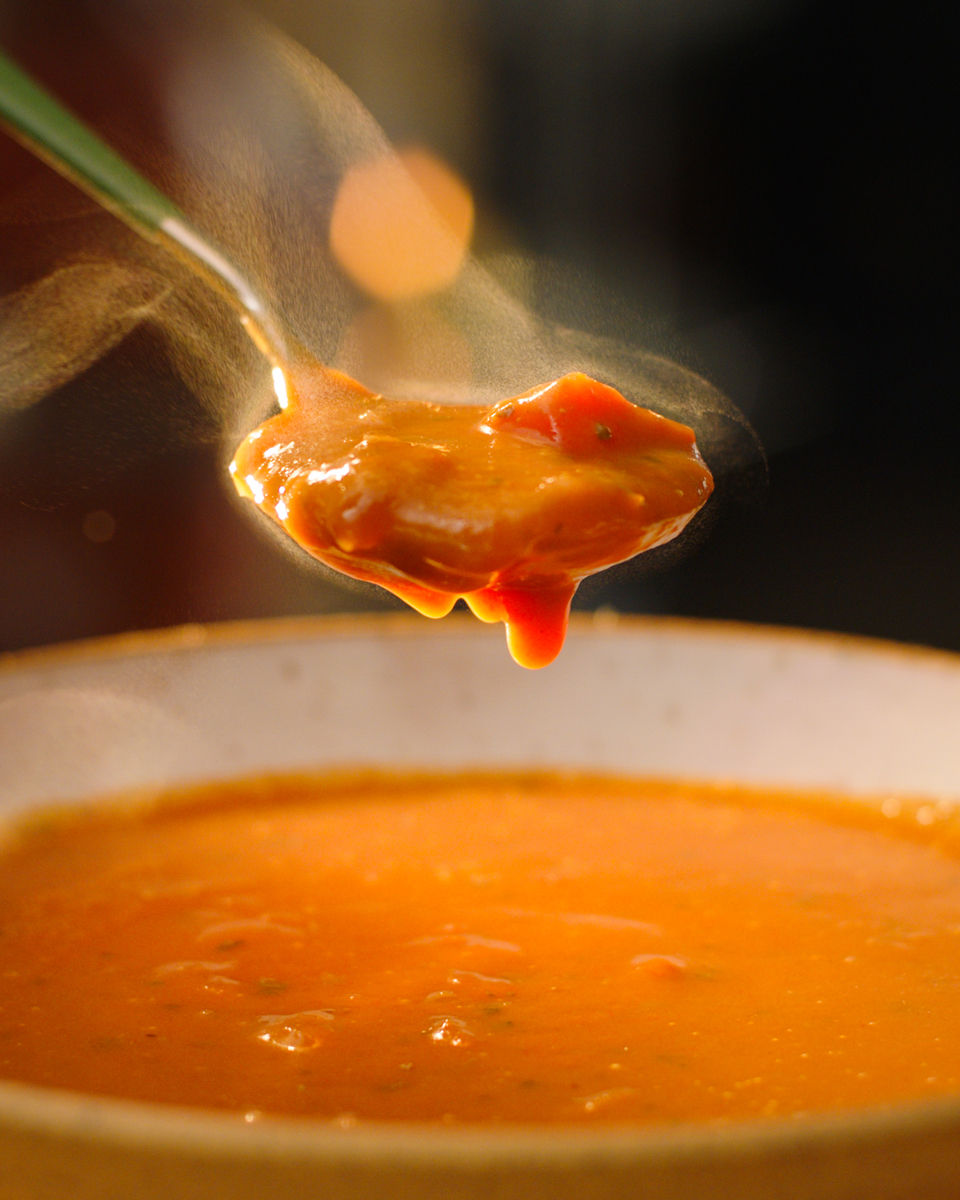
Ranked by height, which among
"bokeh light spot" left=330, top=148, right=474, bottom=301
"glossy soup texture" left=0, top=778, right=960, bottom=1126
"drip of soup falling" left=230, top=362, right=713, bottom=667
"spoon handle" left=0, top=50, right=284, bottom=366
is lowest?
"glossy soup texture" left=0, top=778, right=960, bottom=1126

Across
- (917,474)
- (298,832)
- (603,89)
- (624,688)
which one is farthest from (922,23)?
→ (298,832)

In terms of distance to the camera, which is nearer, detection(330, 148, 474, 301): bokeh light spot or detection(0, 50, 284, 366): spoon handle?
detection(0, 50, 284, 366): spoon handle

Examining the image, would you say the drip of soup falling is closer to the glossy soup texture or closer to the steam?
the steam

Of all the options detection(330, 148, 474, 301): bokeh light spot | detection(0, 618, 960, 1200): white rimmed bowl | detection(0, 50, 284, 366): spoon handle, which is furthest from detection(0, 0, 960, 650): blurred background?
detection(0, 50, 284, 366): spoon handle

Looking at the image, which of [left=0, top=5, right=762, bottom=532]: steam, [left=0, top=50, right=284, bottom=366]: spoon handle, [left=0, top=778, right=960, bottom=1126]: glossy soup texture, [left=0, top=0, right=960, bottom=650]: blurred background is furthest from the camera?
[left=0, top=0, right=960, bottom=650]: blurred background

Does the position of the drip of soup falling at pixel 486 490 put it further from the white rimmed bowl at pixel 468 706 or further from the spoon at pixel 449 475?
the white rimmed bowl at pixel 468 706

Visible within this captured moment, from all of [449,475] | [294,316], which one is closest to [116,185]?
[294,316]

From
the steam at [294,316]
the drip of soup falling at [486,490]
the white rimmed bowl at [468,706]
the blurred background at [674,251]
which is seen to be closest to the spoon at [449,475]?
the drip of soup falling at [486,490]
